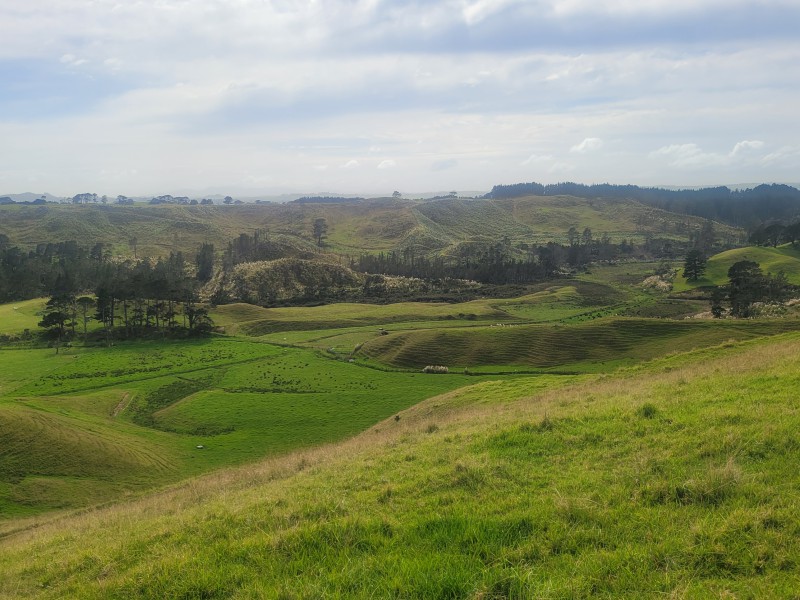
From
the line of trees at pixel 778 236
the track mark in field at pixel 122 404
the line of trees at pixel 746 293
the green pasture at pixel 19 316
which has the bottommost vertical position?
the track mark in field at pixel 122 404

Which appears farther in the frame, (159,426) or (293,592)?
(159,426)

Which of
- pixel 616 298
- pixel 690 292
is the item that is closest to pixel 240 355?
pixel 616 298

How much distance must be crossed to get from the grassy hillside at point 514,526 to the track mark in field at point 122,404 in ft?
126

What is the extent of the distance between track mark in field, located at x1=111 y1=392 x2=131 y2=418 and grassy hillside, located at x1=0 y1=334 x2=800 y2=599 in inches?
1515

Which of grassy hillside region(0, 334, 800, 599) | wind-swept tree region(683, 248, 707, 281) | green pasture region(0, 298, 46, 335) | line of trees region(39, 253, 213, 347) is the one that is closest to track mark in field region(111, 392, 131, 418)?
line of trees region(39, 253, 213, 347)

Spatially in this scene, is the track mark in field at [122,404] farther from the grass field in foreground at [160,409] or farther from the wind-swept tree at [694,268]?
the wind-swept tree at [694,268]

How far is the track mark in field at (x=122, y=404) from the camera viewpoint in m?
48.4

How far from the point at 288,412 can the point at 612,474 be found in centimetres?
4282

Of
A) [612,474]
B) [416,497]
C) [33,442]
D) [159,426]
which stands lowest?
[159,426]

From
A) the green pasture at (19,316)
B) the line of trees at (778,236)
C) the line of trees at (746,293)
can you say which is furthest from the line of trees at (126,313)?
the line of trees at (778,236)

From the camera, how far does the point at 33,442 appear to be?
34094 millimetres

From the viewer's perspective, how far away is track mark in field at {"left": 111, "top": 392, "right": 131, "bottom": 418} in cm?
4840

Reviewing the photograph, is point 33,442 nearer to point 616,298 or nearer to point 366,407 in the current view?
point 366,407

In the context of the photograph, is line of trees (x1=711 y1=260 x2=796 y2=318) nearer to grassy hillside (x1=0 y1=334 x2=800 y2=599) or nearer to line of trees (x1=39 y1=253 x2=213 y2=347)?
grassy hillside (x1=0 y1=334 x2=800 y2=599)
